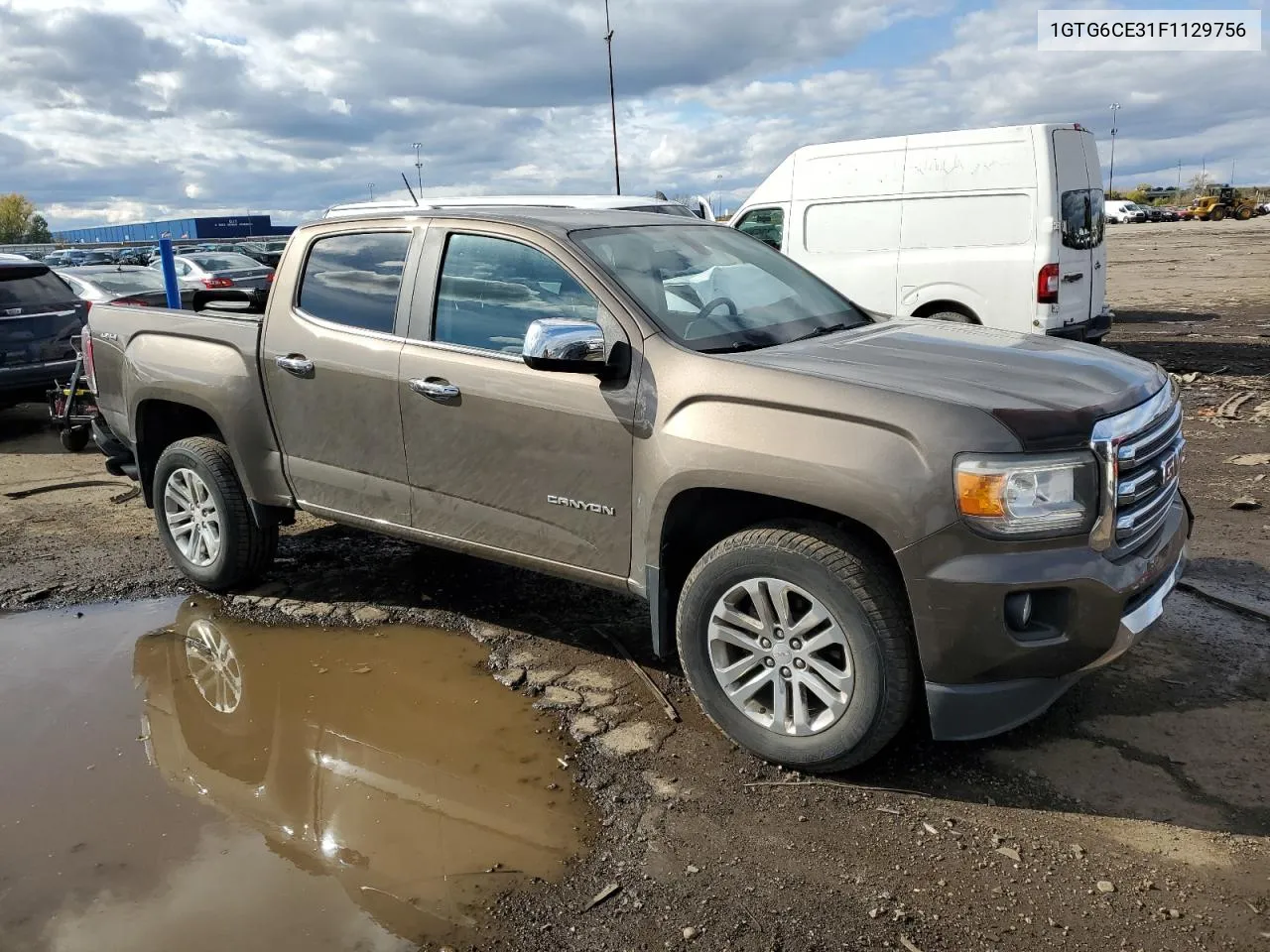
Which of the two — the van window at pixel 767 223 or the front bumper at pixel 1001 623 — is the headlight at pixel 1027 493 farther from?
the van window at pixel 767 223

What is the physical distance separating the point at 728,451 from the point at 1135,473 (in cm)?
123

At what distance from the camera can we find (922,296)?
395 inches

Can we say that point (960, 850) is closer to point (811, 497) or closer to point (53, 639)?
point (811, 497)

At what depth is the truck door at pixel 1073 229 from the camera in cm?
939

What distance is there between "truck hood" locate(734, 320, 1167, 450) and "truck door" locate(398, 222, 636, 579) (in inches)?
25.7

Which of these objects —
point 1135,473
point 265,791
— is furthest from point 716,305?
point 265,791

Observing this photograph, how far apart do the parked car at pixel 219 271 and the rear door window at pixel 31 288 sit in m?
5.91

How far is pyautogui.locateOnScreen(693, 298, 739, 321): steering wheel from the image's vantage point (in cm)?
380

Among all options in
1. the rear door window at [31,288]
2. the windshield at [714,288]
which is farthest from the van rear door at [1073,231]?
the rear door window at [31,288]

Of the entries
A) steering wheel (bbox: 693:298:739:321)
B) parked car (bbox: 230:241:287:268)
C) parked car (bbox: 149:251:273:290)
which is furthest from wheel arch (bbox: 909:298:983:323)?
parked car (bbox: 230:241:287:268)

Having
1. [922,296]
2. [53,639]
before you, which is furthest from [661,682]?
[922,296]

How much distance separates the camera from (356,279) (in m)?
4.44

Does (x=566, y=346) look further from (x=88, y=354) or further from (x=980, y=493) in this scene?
(x=88, y=354)

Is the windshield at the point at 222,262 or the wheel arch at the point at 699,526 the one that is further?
the windshield at the point at 222,262
